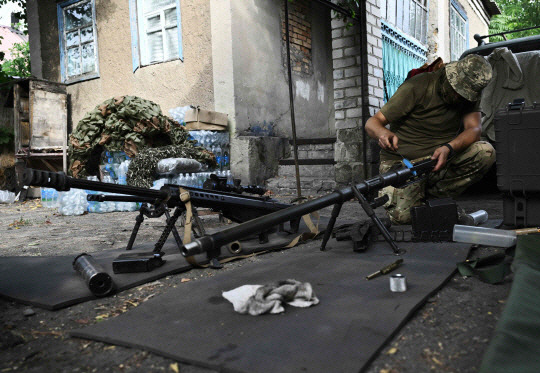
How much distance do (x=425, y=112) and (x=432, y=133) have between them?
0.20 metres

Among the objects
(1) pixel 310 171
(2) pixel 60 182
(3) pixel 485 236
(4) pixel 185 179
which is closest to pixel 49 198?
(4) pixel 185 179

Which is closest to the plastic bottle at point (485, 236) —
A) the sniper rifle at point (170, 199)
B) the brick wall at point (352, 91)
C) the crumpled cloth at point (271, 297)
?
the sniper rifle at point (170, 199)

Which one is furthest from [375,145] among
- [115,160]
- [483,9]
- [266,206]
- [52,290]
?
[483,9]

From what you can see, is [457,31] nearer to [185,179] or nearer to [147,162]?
[185,179]

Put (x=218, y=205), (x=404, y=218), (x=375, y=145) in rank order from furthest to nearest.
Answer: (x=375, y=145) < (x=404, y=218) < (x=218, y=205)

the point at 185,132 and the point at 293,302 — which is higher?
the point at 185,132

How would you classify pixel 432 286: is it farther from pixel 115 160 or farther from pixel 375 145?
pixel 115 160

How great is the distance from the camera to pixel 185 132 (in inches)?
263

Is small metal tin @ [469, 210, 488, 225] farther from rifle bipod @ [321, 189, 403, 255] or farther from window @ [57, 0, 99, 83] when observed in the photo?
window @ [57, 0, 99, 83]

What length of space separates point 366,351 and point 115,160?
585 centimetres

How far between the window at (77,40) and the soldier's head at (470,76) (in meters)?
7.63

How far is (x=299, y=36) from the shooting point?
27.4ft

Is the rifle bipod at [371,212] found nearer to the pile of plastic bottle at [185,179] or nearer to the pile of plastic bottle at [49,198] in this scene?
the pile of plastic bottle at [185,179]

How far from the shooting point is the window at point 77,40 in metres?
9.09
